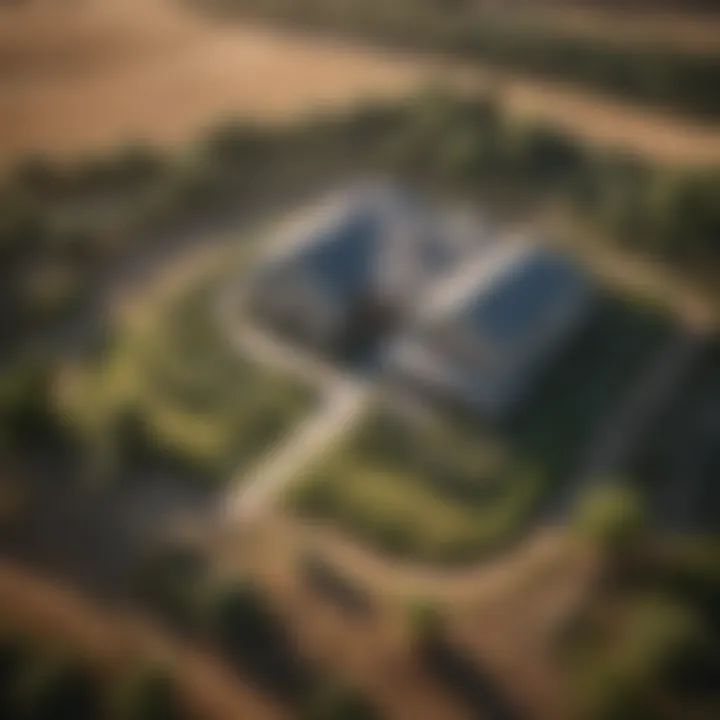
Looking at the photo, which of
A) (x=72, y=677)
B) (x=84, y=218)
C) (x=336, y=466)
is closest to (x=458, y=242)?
(x=336, y=466)

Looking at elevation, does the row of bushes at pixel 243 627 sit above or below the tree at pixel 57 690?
above

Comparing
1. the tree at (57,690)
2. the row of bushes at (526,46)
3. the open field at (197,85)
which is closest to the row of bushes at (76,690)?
the tree at (57,690)

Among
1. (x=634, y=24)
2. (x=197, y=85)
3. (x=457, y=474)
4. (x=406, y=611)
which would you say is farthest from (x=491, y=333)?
(x=634, y=24)

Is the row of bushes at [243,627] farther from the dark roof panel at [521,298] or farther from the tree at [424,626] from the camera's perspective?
the dark roof panel at [521,298]

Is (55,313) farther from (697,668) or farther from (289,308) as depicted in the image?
(697,668)

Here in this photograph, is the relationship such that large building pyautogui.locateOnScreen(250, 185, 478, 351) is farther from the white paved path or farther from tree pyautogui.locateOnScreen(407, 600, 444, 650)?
tree pyautogui.locateOnScreen(407, 600, 444, 650)
